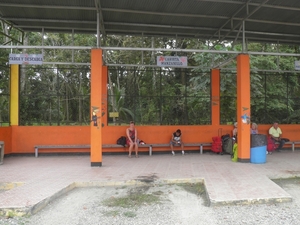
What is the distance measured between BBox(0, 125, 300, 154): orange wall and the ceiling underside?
3.68 meters

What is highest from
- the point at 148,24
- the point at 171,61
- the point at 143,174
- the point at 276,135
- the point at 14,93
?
the point at 148,24

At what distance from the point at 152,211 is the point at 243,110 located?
5.57 m

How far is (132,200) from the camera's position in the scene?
18.2 ft

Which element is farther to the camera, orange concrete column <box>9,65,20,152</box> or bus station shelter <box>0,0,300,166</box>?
orange concrete column <box>9,65,20,152</box>

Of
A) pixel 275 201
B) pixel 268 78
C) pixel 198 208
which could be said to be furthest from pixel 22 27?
pixel 268 78

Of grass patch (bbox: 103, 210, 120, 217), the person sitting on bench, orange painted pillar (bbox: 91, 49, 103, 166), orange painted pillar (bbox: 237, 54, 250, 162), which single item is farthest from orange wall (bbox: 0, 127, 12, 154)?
the person sitting on bench

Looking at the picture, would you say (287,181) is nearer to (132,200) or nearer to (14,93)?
(132,200)

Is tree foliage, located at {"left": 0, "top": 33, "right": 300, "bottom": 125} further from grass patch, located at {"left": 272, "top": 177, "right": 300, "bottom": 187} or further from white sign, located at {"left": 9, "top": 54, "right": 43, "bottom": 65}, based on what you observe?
grass patch, located at {"left": 272, "top": 177, "right": 300, "bottom": 187}

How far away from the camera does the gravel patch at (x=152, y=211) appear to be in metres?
4.50

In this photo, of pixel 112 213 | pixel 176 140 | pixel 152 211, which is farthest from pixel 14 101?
pixel 152 211

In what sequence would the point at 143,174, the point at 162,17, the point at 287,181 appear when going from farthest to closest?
the point at 162,17
the point at 143,174
the point at 287,181

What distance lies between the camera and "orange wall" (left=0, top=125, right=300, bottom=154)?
10.7 m

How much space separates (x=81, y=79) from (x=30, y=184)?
11.1 meters

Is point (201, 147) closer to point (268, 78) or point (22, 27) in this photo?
point (268, 78)
